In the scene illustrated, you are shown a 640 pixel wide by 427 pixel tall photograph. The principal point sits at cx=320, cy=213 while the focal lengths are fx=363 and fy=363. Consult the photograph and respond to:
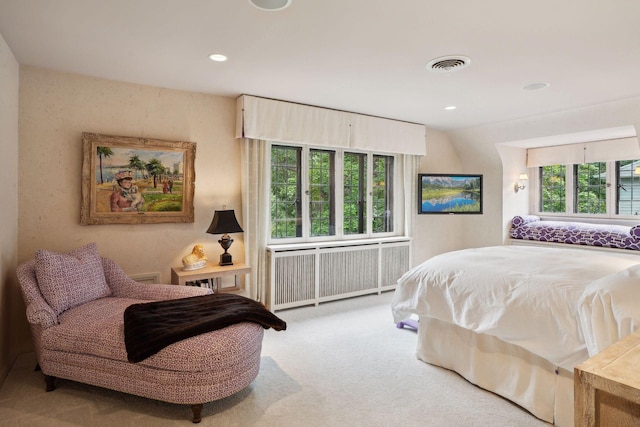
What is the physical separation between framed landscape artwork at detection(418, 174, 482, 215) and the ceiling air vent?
243 centimetres

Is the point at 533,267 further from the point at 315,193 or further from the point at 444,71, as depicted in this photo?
the point at 315,193

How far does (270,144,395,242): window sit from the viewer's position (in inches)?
173

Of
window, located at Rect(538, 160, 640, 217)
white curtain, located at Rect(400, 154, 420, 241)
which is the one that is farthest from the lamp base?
window, located at Rect(538, 160, 640, 217)

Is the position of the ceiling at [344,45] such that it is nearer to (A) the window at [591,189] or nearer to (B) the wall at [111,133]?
(B) the wall at [111,133]

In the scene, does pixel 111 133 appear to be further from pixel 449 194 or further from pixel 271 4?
pixel 449 194

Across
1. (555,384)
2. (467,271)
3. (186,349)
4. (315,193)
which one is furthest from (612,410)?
(315,193)

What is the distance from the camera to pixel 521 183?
19.0ft

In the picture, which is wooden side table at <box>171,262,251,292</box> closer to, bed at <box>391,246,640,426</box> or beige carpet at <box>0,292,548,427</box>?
beige carpet at <box>0,292,548,427</box>

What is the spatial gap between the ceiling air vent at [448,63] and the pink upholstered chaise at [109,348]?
2411 millimetres

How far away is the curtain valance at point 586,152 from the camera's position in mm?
4758

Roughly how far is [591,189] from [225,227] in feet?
17.4

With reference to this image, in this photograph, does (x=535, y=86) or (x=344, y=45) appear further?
(x=535, y=86)

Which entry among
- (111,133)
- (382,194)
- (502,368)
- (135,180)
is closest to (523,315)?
(502,368)

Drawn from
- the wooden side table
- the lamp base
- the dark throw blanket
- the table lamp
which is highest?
the table lamp
